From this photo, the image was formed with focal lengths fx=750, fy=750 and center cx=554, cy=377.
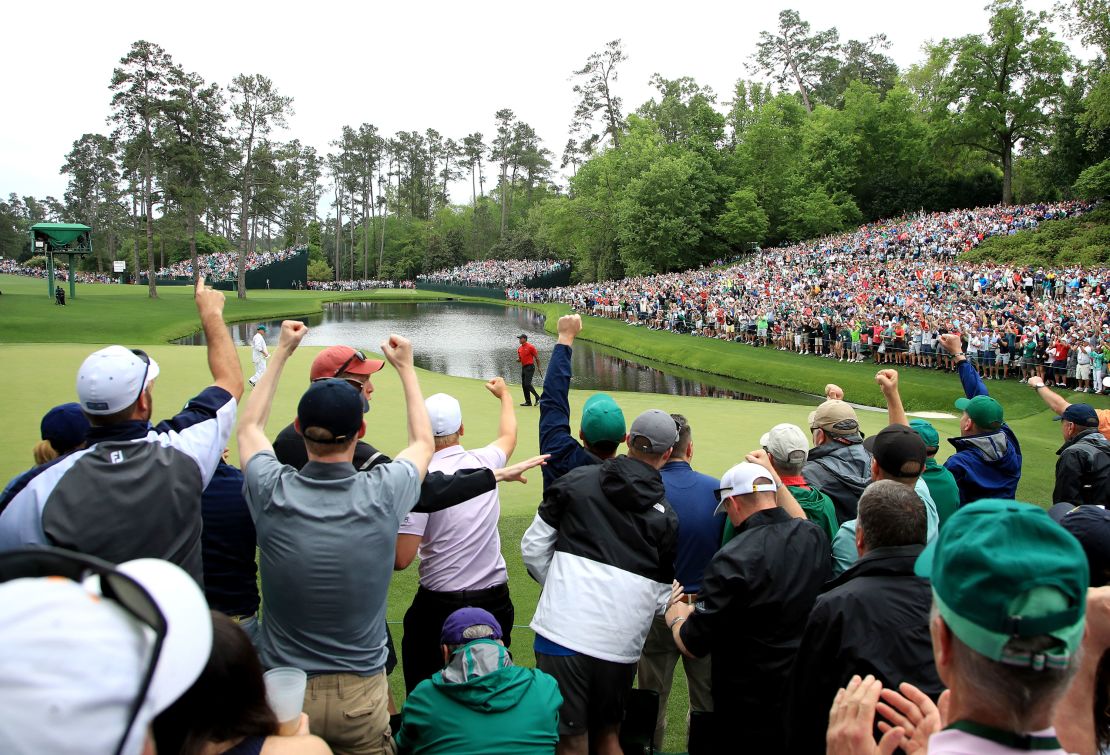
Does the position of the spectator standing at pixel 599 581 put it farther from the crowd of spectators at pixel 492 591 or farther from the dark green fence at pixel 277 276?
the dark green fence at pixel 277 276

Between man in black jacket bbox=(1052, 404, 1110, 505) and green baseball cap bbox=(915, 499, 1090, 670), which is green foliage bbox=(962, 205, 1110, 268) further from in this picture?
green baseball cap bbox=(915, 499, 1090, 670)

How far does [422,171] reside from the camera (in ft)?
338

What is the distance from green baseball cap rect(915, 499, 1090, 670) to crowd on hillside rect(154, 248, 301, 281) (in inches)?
2912

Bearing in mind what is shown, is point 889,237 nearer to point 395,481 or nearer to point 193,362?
point 193,362

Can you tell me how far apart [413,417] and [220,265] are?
76.7 m

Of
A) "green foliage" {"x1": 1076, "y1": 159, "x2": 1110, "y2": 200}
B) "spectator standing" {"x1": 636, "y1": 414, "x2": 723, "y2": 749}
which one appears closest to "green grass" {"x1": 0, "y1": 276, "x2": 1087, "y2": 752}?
"spectator standing" {"x1": 636, "y1": 414, "x2": 723, "y2": 749}

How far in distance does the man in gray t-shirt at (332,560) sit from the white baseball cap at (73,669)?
152 cm

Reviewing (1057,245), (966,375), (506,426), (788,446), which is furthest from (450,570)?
(1057,245)

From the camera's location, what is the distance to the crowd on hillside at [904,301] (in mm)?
22250

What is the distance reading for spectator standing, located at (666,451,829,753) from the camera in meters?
3.24

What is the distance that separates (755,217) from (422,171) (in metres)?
63.7

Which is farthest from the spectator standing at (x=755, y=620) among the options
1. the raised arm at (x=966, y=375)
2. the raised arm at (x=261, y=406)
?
the raised arm at (x=966, y=375)

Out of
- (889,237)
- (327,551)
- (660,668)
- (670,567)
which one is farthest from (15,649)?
(889,237)

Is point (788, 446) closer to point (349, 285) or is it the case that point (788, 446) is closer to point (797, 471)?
point (797, 471)
